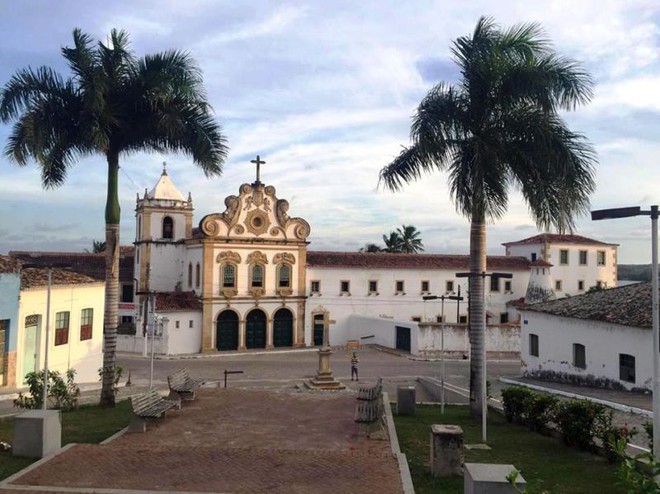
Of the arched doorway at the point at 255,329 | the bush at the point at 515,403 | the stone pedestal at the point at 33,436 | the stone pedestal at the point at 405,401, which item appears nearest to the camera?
the stone pedestal at the point at 33,436

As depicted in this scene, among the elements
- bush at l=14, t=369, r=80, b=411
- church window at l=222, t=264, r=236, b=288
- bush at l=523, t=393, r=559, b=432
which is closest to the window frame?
bush at l=14, t=369, r=80, b=411

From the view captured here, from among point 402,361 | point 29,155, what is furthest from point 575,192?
point 402,361

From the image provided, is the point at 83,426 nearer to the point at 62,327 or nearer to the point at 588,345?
the point at 62,327

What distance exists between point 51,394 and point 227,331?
2342 cm

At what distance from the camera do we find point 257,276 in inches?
1538

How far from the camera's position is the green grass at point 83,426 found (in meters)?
9.42

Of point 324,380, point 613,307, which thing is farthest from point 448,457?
point 324,380

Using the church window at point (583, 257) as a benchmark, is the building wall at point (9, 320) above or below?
below

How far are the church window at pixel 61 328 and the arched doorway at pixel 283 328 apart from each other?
62.2ft

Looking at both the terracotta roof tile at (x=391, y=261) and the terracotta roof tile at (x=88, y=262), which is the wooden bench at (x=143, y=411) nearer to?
the terracotta roof tile at (x=391, y=261)

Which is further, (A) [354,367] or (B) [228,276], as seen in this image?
(B) [228,276]

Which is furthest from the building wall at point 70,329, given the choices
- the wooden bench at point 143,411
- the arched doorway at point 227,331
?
the arched doorway at point 227,331

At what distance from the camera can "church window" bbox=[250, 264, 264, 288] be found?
38.9 metres

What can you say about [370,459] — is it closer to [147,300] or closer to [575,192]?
[575,192]
